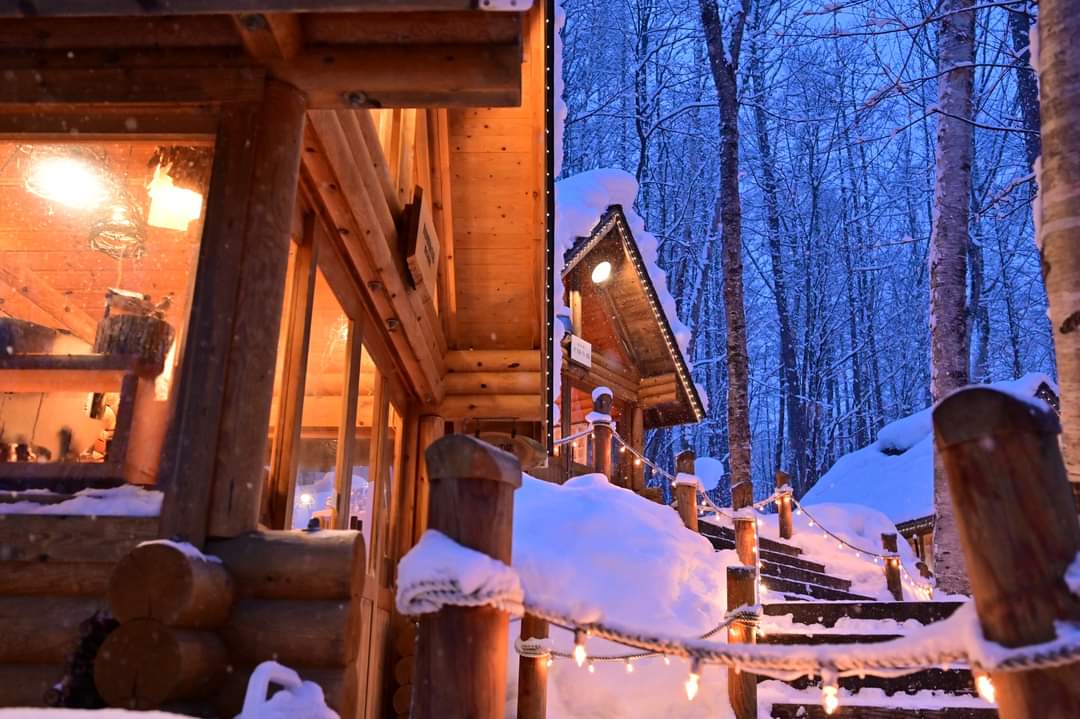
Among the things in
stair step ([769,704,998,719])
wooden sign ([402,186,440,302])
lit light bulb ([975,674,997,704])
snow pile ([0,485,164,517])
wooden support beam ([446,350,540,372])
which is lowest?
stair step ([769,704,998,719])

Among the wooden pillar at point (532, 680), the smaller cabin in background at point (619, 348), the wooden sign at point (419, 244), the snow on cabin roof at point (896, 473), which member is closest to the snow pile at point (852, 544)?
the snow on cabin roof at point (896, 473)

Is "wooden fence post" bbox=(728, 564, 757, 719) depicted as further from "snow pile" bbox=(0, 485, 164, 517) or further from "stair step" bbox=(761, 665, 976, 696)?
"snow pile" bbox=(0, 485, 164, 517)

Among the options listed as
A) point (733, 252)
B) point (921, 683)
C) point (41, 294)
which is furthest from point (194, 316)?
point (733, 252)

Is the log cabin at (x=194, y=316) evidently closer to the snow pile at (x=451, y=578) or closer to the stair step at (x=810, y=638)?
the snow pile at (x=451, y=578)

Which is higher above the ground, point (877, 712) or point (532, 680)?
point (532, 680)

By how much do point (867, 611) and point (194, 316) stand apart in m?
7.21

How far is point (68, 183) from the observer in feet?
17.4

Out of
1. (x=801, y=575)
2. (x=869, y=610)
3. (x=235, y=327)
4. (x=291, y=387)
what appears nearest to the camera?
(x=235, y=327)

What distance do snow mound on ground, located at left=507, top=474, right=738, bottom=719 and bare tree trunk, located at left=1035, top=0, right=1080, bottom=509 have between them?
331cm

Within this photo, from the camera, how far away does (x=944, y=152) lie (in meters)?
11.5

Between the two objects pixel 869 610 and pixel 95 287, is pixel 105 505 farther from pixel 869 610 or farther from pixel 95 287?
pixel 869 610

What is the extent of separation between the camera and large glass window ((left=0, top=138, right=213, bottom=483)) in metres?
3.96

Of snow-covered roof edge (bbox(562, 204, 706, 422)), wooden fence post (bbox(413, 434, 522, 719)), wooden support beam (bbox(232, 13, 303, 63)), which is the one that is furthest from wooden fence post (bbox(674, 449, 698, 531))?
wooden fence post (bbox(413, 434, 522, 719))

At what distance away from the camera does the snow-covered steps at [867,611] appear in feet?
26.3
